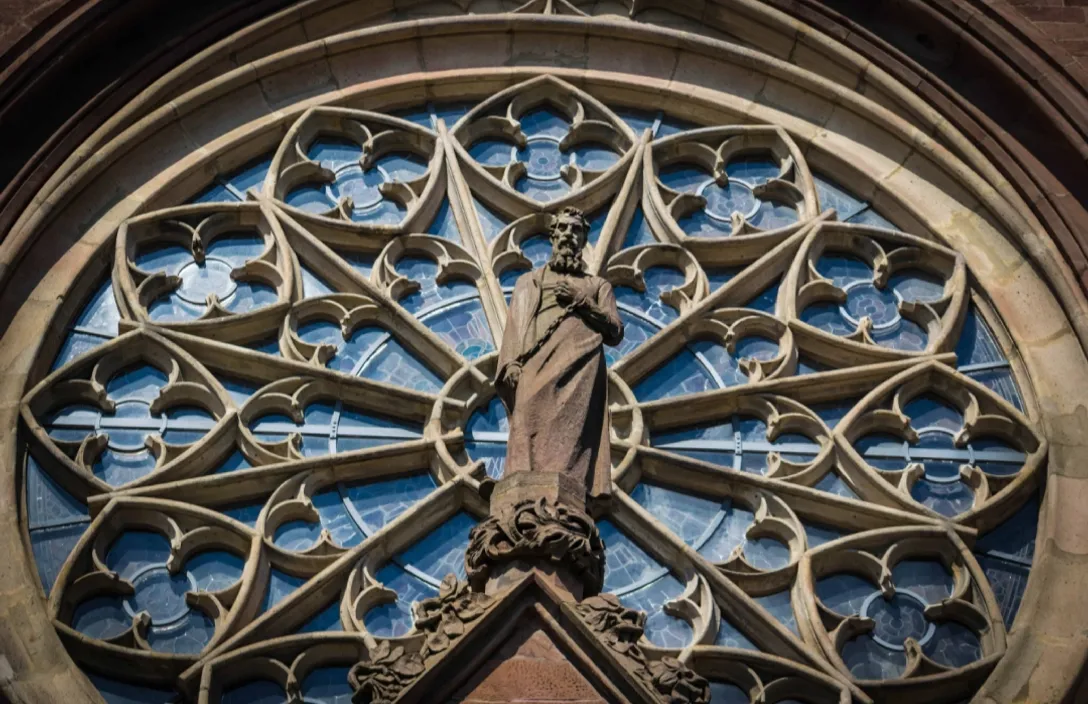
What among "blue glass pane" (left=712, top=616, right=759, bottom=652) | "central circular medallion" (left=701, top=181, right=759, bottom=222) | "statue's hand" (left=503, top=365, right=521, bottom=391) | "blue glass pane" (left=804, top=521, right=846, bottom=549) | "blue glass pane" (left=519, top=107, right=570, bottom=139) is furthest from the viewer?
"blue glass pane" (left=519, top=107, right=570, bottom=139)

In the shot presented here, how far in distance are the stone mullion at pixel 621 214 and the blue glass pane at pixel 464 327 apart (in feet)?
3.11

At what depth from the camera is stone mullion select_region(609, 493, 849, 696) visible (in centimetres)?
1764

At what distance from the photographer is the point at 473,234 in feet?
67.3

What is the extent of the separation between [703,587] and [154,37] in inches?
269

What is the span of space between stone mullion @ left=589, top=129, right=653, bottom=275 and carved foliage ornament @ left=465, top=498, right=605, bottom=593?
5.90m

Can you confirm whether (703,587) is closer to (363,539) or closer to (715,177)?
(363,539)

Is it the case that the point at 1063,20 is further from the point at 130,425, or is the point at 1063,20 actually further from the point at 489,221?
the point at 130,425

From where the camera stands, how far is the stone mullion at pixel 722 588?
57.9 ft

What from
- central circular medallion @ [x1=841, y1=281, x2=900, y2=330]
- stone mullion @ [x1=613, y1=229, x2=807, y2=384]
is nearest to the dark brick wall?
central circular medallion @ [x1=841, y1=281, x2=900, y2=330]

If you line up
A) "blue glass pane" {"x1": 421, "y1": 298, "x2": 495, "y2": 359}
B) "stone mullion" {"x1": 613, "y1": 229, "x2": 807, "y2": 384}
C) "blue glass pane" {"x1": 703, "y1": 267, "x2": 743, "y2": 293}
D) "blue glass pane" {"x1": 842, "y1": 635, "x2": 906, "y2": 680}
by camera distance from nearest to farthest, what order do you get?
"blue glass pane" {"x1": 842, "y1": 635, "x2": 906, "y2": 680}, "stone mullion" {"x1": 613, "y1": 229, "x2": 807, "y2": 384}, "blue glass pane" {"x1": 421, "y1": 298, "x2": 495, "y2": 359}, "blue glass pane" {"x1": 703, "y1": 267, "x2": 743, "y2": 293}

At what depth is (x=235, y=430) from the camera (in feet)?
62.1

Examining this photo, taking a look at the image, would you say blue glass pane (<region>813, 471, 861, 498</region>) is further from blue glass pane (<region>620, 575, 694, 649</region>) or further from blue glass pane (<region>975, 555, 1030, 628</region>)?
blue glass pane (<region>620, 575, 694, 649</region>)

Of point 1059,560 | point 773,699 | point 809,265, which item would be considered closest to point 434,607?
point 773,699

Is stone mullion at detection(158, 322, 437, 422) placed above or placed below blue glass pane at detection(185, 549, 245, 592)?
above
